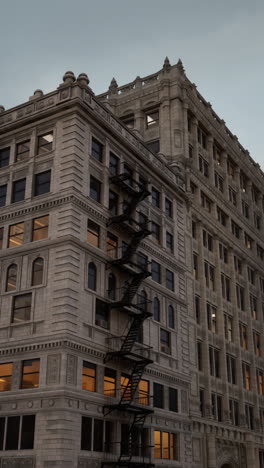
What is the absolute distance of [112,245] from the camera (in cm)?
3906

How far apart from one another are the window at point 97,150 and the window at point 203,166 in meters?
19.2

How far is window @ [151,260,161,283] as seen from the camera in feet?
141

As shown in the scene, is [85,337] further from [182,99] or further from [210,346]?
[182,99]

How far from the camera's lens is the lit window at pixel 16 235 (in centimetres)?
3697

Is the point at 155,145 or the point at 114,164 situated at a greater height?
the point at 155,145

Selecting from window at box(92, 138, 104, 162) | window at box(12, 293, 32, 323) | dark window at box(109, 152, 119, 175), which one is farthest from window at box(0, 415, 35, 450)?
dark window at box(109, 152, 119, 175)

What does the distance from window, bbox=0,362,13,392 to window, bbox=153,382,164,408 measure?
10.7m

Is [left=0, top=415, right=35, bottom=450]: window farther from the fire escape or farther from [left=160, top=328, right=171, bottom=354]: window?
[left=160, top=328, right=171, bottom=354]: window

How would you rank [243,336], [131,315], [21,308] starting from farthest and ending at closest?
[243,336] → [131,315] → [21,308]

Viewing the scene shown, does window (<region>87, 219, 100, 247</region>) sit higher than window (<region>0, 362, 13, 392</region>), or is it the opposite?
window (<region>87, 219, 100, 247</region>)

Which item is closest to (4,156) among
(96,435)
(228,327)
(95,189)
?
(95,189)

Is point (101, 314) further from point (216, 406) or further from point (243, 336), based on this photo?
point (243, 336)

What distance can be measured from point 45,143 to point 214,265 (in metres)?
22.5

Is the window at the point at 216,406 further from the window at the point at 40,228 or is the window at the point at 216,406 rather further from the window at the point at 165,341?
the window at the point at 40,228
